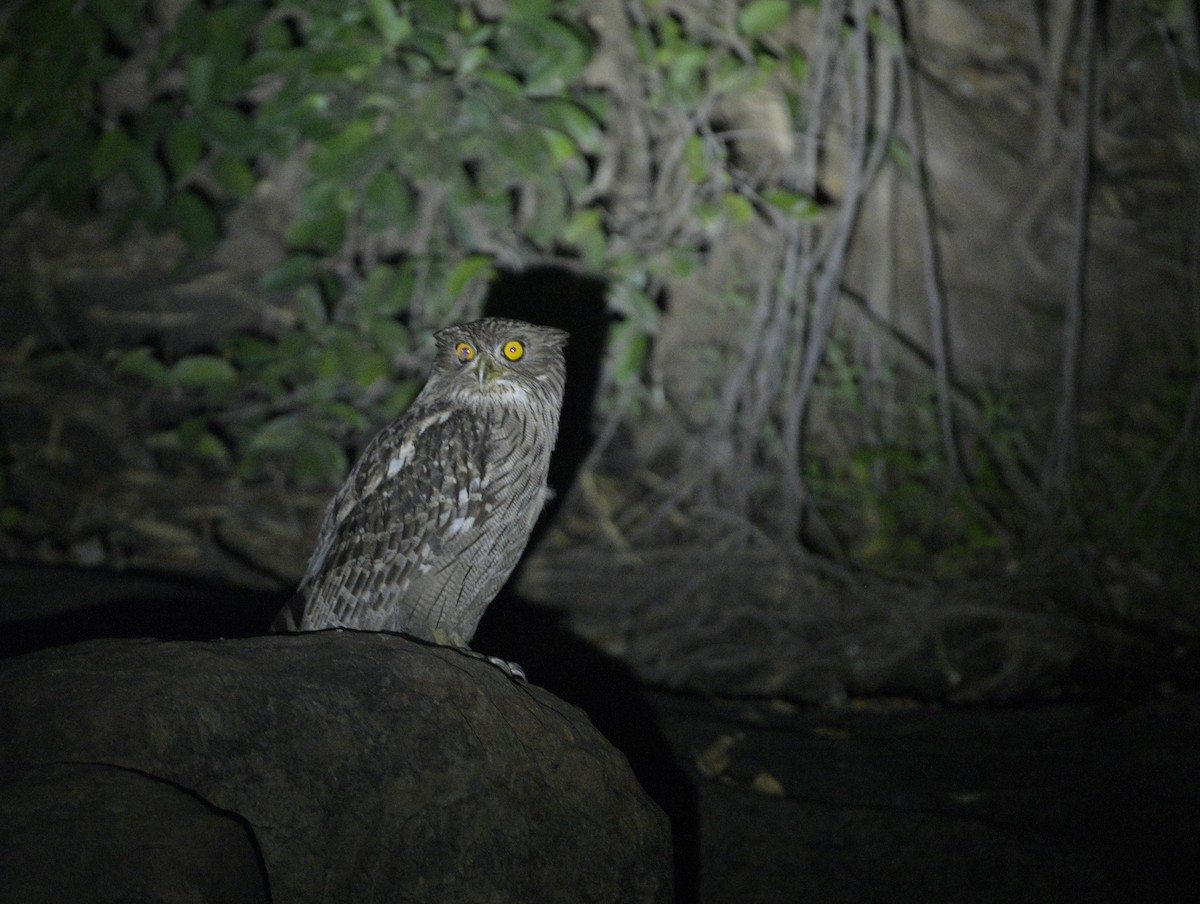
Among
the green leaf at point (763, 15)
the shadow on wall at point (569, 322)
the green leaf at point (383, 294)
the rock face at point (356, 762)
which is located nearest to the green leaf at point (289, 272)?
the green leaf at point (383, 294)

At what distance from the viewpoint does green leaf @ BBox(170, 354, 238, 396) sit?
4598 mm

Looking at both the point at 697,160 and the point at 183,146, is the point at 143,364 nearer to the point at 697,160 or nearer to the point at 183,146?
the point at 183,146

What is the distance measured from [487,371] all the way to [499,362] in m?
0.04

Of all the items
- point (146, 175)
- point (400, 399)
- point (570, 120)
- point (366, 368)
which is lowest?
point (400, 399)

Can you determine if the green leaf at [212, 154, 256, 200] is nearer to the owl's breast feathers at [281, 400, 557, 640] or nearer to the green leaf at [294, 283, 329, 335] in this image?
the green leaf at [294, 283, 329, 335]

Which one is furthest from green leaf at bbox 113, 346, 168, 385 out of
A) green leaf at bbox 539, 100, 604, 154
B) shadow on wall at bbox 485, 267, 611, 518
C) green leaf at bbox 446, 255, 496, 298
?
green leaf at bbox 539, 100, 604, 154

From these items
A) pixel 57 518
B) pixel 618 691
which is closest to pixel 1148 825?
pixel 618 691

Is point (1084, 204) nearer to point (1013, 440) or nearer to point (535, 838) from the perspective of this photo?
point (1013, 440)

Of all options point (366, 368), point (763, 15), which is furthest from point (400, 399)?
point (763, 15)

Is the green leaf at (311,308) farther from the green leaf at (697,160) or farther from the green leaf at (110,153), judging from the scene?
the green leaf at (697,160)

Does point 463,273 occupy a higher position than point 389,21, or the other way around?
point 389,21

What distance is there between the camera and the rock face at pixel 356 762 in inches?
75.5

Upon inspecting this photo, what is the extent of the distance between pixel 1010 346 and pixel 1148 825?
3.96 metres

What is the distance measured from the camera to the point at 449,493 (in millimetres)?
2939
